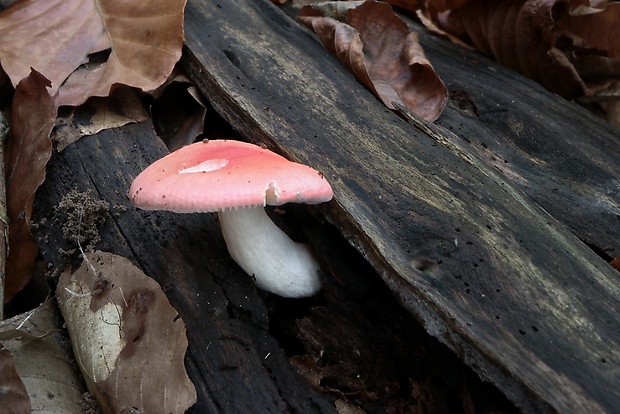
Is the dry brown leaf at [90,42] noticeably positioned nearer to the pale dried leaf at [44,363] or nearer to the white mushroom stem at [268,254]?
the white mushroom stem at [268,254]

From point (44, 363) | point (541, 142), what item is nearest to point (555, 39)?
point (541, 142)

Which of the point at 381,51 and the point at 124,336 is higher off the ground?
the point at 381,51

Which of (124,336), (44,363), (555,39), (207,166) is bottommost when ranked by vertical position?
(44,363)

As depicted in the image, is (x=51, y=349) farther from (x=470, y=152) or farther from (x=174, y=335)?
(x=470, y=152)

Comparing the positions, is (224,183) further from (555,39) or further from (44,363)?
(555,39)

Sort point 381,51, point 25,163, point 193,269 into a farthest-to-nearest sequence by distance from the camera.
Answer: point 381,51
point 25,163
point 193,269

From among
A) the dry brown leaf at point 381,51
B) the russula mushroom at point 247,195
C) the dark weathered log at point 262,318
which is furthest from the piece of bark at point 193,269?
the dry brown leaf at point 381,51
